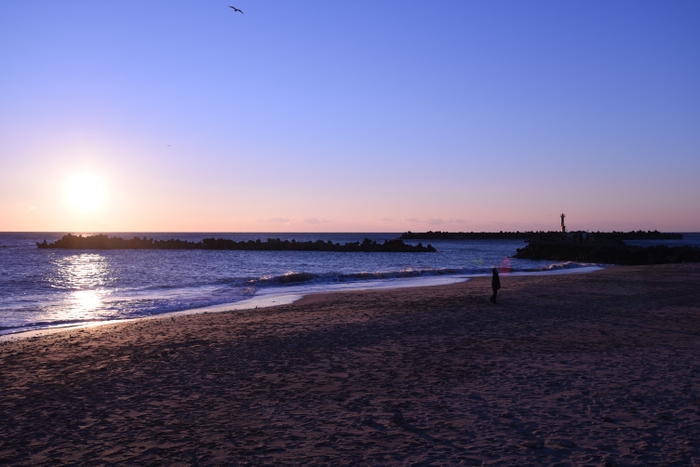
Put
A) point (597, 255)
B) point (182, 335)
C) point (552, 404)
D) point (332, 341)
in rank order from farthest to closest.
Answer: point (597, 255), point (182, 335), point (332, 341), point (552, 404)

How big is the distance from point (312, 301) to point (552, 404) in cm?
1413

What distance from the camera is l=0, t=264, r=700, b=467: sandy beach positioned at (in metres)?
5.71

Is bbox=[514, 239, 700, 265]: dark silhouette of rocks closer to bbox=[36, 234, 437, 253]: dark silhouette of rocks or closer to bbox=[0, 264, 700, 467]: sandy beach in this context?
bbox=[36, 234, 437, 253]: dark silhouette of rocks

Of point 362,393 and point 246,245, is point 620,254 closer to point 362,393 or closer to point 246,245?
point 362,393

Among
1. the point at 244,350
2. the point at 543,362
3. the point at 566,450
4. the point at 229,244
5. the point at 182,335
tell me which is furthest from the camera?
the point at 229,244

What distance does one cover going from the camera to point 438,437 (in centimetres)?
602

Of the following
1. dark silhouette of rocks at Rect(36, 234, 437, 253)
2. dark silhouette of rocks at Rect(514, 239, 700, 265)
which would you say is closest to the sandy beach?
dark silhouette of rocks at Rect(514, 239, 700, 265)

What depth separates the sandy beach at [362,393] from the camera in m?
5.71

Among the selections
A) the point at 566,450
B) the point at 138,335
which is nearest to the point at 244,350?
the point at 138,335

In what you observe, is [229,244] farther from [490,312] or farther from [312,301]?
[490,312]

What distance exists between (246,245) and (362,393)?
75831 mm

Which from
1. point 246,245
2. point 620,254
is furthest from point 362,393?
point 246,245

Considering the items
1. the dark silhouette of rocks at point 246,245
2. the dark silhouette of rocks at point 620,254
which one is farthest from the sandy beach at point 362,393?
the dark silhouette of rocks at point 246,245

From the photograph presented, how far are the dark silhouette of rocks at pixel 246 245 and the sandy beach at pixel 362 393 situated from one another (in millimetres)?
61798
